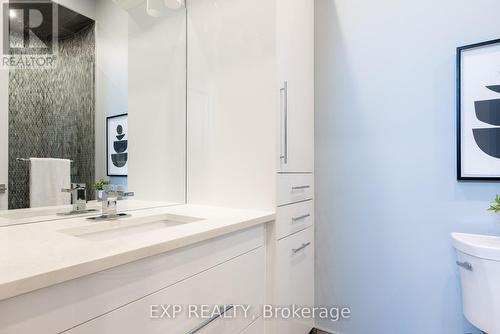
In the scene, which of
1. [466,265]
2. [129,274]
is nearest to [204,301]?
[129,274]

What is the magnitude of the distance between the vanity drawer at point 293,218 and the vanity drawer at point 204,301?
0.16 m

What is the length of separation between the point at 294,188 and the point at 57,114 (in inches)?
43.1

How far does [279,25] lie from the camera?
1.27m

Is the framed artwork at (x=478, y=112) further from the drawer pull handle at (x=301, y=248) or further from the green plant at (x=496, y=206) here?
the drawer pull handle at (x=301, y=248)

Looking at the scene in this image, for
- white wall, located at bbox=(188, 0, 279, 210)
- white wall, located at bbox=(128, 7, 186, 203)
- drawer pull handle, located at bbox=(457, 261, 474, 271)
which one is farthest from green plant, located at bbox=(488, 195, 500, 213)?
white wall, located at bbox=(128, 7, 186, 203)

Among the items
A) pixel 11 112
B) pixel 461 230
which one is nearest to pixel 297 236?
pixel 461 230

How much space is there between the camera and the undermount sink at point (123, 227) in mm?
990

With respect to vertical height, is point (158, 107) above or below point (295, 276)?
above

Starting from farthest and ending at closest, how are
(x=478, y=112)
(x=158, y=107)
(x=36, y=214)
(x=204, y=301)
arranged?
(x=158, y=107) → (x=478, y=112) → (x=36, y=214) → (x=204, y=301)

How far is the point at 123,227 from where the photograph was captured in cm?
111

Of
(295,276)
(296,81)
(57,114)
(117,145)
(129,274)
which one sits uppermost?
(296,81)

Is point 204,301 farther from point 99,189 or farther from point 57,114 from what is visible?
point 57,114

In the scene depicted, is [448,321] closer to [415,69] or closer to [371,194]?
[371,194]

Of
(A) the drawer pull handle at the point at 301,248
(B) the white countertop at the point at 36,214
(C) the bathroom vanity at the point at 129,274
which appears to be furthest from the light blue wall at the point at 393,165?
(B) the white countertop at the point at 36,214
